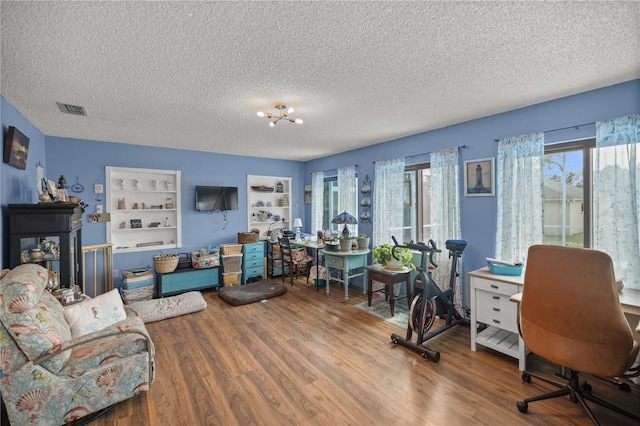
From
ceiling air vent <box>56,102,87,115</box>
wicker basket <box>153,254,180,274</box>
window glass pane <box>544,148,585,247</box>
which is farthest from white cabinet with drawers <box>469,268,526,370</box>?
ceiling air vent <box>56,102,87,115</box>

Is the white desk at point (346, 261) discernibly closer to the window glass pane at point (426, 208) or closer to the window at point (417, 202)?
the window at point (417, 202)

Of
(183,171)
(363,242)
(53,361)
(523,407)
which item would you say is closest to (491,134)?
(363,242)

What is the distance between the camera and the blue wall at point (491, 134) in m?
2.43

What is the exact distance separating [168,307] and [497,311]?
3.97 m

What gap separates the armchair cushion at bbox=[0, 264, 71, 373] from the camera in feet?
5.54

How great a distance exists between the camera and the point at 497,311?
2.63 metres

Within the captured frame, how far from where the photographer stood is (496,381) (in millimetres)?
2283

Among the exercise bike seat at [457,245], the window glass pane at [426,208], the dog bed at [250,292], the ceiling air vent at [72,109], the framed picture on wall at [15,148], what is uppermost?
the ceiling air vent at [72,109]

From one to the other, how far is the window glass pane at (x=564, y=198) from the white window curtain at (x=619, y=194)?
26 cm

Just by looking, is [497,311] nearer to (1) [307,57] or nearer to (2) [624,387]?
(2) [624,387]

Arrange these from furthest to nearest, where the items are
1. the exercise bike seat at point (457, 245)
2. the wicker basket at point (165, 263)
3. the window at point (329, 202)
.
Answer: the window at point (329, 202) < the wicker basket at point (165, 263) < the exercise bike seat at point (457, 245)

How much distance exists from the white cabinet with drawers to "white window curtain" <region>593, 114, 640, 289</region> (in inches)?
28.5

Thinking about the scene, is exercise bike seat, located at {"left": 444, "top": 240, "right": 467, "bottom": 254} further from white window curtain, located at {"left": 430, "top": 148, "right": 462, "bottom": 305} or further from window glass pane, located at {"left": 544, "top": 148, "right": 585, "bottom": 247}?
window glass pane, located at {"left": 544, "top": 148, "right": 585, "bottom": 247}

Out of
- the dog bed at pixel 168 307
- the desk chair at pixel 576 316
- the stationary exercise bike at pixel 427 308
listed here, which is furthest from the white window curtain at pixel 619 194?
the dog bed at pixel 168 307
